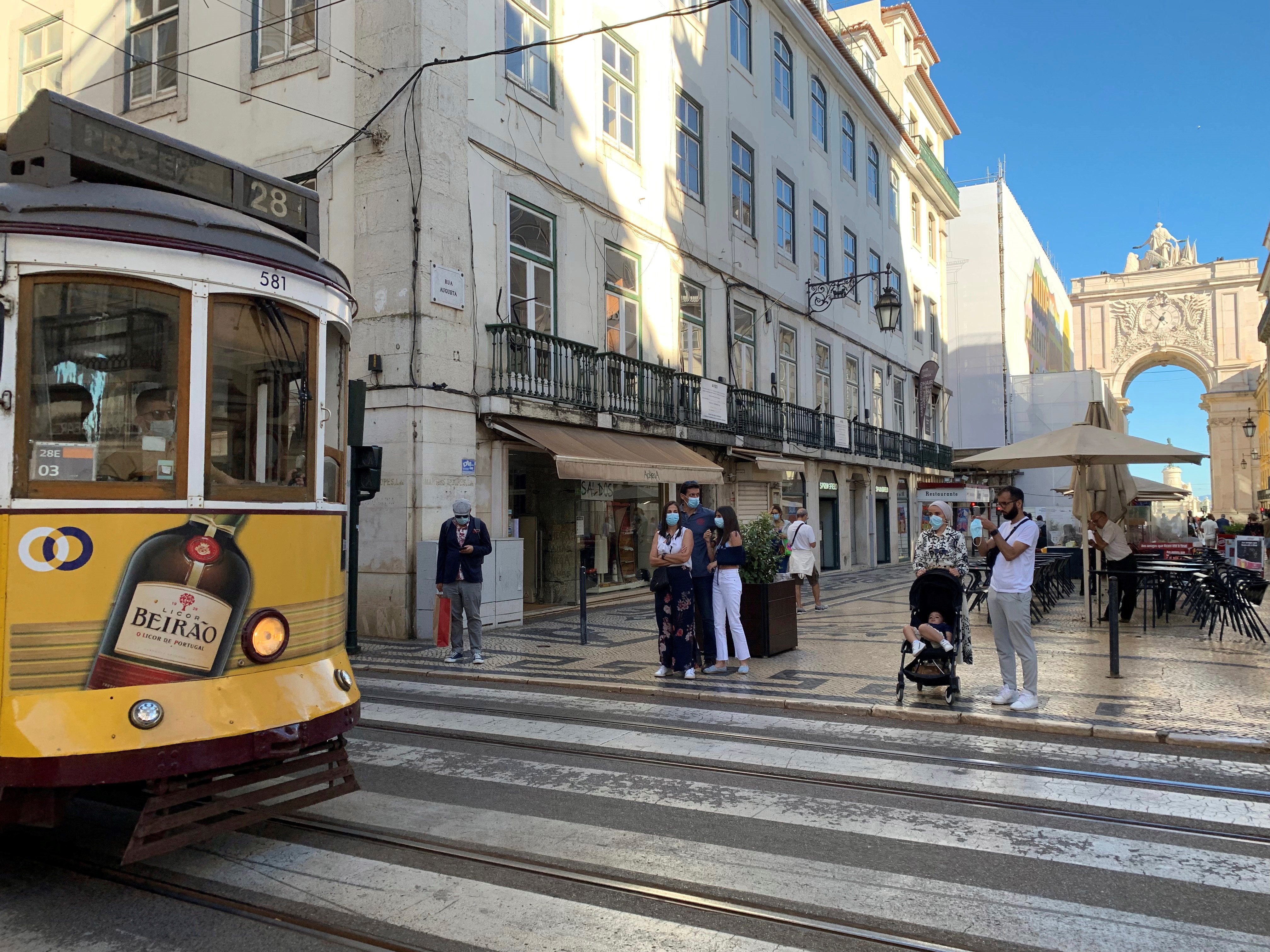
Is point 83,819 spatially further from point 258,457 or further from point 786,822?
point 786,822

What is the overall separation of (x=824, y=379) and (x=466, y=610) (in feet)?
63.3

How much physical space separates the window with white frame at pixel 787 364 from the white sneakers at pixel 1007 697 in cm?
1657

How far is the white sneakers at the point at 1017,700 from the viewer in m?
7.60

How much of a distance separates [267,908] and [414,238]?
10587 mm

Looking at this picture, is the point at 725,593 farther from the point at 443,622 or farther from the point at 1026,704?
the point at 443,622

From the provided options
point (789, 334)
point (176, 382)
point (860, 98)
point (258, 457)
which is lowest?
point (258, 457)

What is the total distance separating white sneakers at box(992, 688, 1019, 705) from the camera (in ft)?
25.5

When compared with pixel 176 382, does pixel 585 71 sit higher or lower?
higher

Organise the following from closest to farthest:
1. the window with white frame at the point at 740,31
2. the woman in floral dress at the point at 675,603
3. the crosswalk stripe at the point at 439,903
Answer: the crosswalk stripe at the point at 439,903 < the woman in floral dress at the point at 675,603 < the window with white frame at the point at 740,31

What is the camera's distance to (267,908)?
3854 mm

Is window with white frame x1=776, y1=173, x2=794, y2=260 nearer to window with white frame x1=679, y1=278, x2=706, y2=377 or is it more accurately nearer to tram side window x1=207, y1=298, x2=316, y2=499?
Result: window with white frame x1=679, y1=278, x2=706, y2=377

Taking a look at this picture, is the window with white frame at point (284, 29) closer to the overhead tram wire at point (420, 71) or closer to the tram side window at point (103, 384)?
the overhead tram wire at point (420, 71)

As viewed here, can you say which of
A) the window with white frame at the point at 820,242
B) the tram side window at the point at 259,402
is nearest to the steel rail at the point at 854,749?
the tram side window at the point at 259,402

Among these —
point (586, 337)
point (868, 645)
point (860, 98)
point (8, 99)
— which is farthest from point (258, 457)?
point (860, 98)
